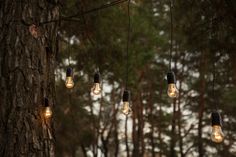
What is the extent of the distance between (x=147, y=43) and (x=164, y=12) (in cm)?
381

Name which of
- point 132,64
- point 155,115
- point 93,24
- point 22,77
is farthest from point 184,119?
point 22,77

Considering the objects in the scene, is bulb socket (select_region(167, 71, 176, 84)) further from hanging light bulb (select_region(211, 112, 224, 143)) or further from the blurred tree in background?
the blurred tree in background

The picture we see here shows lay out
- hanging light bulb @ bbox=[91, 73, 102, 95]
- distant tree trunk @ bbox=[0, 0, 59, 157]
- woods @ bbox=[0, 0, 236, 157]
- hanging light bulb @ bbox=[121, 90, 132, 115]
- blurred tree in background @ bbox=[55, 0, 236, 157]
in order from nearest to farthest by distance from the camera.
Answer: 1. distant tree trunk @ bbox=[0, 0, 59, 157]
2. woods @ bbox=[0, 0, 236, 157]
3. hanging light bulb @ bbox=[121, 90, 132, 115]
4. hanging light bulb @ bbox=[91, 73, 102, 95]
5. blurred tree in background @ bbox=[55, 0, 236, 157]

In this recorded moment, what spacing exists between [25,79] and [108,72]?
6.33 meters

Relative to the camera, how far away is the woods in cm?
271

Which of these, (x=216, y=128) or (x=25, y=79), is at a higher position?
(x=25, y=79)

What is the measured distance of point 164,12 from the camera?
14.5 m

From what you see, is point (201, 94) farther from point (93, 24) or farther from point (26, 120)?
point (26, 120)

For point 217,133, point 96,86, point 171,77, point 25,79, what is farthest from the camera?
point 96,86

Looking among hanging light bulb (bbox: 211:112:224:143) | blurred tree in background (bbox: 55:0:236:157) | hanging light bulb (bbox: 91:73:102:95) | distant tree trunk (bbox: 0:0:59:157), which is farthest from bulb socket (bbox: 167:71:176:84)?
blurred tree in background (bbox: 55:0:236:157)

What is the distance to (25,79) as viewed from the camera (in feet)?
8.87

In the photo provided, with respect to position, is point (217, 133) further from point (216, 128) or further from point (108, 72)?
point (108, 72)

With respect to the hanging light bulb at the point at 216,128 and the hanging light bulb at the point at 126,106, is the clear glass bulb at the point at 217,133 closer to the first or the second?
the hanging light bulb at the point at 216,128

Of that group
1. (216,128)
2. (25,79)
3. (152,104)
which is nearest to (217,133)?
(216,128)
